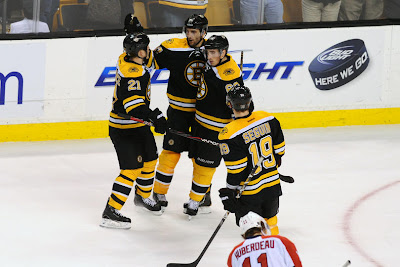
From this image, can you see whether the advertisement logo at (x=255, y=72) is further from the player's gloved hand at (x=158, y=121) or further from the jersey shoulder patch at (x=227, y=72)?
the player's gloved hand at (x=158, y=121)

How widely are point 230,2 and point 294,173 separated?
5.97 ft

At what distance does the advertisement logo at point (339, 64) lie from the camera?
7.43 meters

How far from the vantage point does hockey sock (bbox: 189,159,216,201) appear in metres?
5.27

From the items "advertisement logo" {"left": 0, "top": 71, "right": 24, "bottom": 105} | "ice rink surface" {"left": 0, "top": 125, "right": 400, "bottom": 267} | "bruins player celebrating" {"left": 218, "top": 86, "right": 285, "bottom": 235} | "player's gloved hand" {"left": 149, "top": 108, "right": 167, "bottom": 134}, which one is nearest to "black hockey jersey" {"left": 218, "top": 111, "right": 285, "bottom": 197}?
"bruins player celebrating" {"left": 218, "top": 86, "right": 285, "bottom": 235}

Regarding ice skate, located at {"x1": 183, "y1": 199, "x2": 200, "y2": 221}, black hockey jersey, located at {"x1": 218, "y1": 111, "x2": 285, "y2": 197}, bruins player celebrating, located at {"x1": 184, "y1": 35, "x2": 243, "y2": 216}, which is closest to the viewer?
black hockey jersey, located at {"x1": 218, "y1": 111, "x2": 285, "y2": 197}

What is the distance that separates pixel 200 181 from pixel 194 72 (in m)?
0.68

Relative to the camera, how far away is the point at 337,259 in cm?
468

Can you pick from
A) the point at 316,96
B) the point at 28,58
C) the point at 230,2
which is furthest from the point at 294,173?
the point at 28,58

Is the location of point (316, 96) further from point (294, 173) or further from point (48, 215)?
point (48, 215)

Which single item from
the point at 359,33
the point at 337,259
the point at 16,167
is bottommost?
the point at 16,167

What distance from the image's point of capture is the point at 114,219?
16.7 ft

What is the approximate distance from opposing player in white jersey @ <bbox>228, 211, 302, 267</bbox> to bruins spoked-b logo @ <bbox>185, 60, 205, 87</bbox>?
219 centimetres

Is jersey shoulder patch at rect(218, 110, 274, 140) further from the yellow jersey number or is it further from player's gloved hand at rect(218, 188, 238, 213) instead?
player's gloved hand at rect(218, 188, 238, 213)

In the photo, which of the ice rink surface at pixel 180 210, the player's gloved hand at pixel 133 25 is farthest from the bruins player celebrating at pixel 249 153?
the player's gloved hand at pixel 133 25
